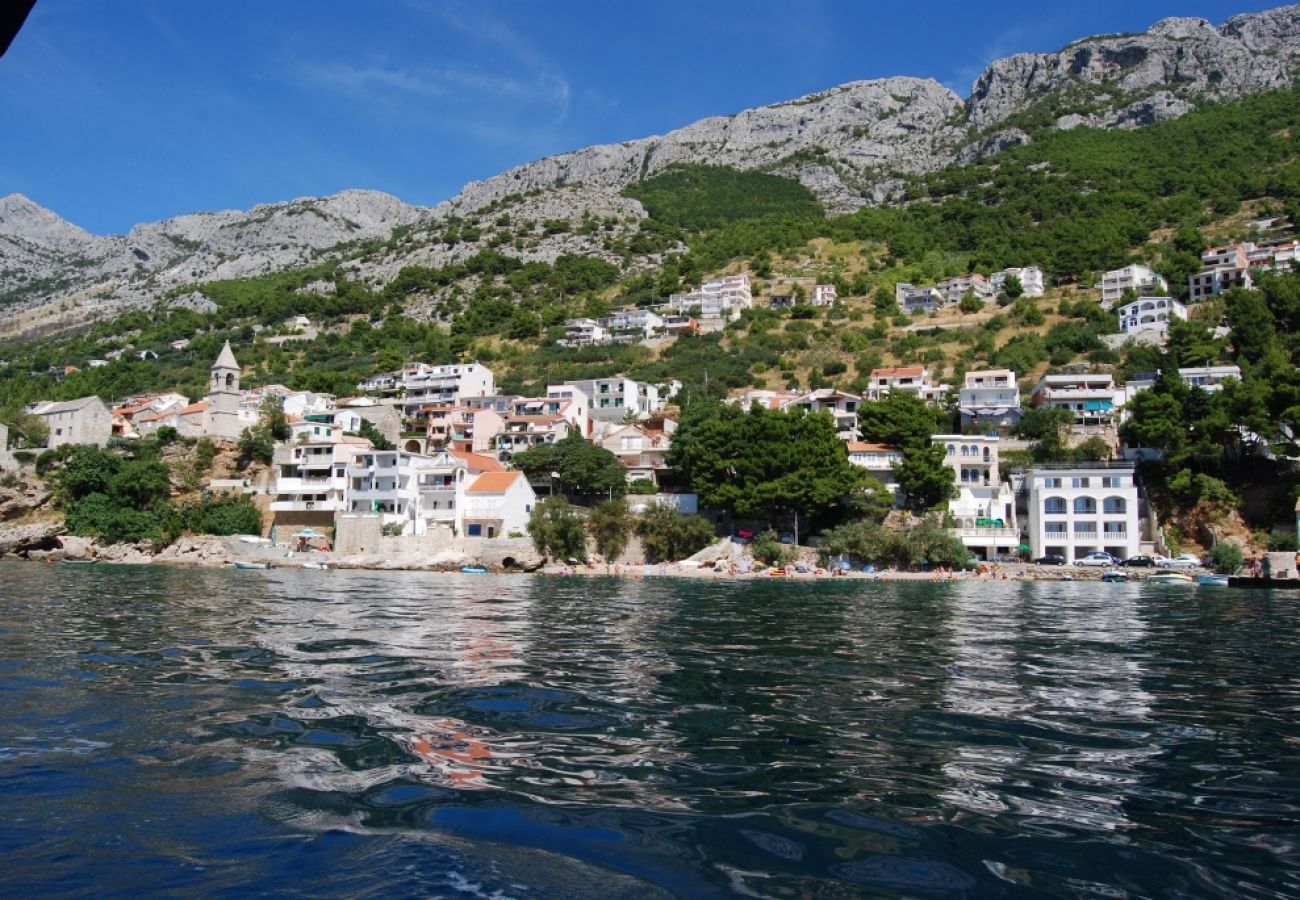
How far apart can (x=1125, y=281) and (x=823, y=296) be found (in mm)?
30116

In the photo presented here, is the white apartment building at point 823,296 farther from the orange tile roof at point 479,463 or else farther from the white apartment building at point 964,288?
the orange tile roof at point 479,463

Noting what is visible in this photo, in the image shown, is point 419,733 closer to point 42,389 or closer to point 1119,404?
point 1119,404

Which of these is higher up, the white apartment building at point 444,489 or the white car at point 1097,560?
the white apartment building at point 444,489

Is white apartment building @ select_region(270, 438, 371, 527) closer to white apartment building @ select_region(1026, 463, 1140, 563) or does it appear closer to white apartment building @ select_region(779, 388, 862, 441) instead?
white apartment building @ select_region(779, 388, 862, 441)

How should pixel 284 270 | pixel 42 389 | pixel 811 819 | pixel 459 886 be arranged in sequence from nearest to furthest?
pixel 459 886, pixel 811 819, pixel 42 389, pixel 284 270

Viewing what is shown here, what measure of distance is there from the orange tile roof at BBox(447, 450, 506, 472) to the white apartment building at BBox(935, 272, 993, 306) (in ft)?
185

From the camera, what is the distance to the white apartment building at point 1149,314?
240ft

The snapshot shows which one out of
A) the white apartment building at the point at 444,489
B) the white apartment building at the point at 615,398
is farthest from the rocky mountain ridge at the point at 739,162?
the white apartment building at the point at 444,489

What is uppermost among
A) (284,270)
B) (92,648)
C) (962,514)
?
(284,270)

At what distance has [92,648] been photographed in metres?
13.1

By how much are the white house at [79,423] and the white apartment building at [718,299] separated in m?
59.7

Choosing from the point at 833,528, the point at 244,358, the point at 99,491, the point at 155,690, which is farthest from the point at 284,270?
the point at 155,690

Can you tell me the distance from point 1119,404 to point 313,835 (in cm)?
6480

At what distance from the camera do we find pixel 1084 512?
48.5 m
